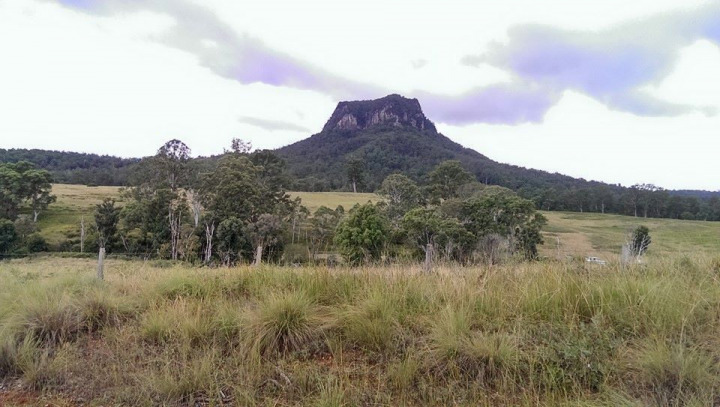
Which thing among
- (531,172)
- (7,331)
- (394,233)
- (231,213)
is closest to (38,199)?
(231,213)

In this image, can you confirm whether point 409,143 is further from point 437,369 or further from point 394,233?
point 437,369

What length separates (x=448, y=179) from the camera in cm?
5625

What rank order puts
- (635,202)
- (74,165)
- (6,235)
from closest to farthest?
(6,235) → (635,202) → (74,165)

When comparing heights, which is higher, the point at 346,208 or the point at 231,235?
the point at 346,208

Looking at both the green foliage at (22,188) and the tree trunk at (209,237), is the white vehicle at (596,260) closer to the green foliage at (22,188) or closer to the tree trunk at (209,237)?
the tree trunk at (209,237)

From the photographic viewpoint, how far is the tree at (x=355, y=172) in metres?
98.1

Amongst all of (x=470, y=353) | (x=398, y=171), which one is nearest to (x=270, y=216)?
(x=470, y=353)

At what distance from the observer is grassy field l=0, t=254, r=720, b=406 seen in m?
3.09

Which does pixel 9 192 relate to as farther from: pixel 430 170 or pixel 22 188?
pixel 430 170

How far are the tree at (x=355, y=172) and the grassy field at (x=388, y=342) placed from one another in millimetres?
93145

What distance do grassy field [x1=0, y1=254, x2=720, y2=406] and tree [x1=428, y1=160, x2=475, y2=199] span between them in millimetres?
50285

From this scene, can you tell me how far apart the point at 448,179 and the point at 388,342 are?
177 ft

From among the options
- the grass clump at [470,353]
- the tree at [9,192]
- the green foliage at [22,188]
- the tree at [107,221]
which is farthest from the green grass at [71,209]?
the grass clump at [470,353]

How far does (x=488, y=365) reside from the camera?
335 cm
